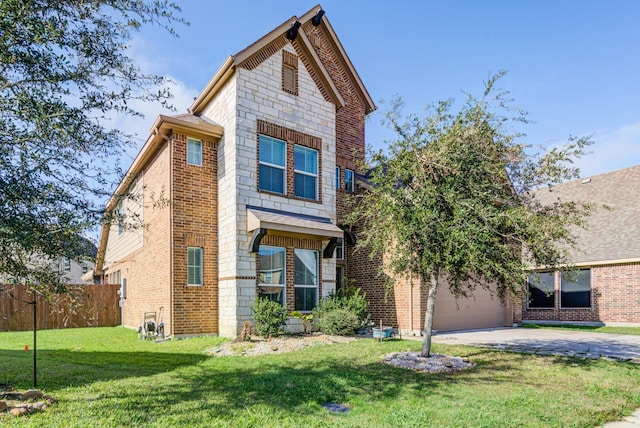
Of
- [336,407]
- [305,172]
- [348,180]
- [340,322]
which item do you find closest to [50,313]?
[305,172]

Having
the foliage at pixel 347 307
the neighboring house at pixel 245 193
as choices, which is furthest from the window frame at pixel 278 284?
the foliage at pixel 347 307

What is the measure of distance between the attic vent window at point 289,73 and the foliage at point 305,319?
6.99 meters

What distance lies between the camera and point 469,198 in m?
7.95

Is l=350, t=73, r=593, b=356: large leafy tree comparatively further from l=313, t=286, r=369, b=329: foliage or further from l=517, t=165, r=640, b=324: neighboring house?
l=517, t=165, r=640, b=324: neighboring house

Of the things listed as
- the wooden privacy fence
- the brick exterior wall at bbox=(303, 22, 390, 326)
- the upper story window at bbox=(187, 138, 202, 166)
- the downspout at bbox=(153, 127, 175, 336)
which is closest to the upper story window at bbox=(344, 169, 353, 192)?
the brick exterior wall at bbox=(303, 22, 390, 326)

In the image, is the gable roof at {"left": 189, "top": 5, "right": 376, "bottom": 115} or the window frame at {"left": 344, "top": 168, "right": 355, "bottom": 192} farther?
the window frame at {"left": 344, "top": 168, "right": 355, "bottom": 192}

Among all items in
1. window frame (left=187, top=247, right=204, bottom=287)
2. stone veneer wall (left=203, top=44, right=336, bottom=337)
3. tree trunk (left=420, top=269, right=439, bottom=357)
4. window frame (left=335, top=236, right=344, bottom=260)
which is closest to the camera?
tree trunk (left=420, top=269, right=439, bottom=357)

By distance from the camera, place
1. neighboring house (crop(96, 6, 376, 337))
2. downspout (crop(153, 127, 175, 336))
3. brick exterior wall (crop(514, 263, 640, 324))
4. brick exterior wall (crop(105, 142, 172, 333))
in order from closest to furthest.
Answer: downspout (crop(153, 127, 175, 336)), neighboring house (crop(96, 6, 376, 337)), brick exterior wall (crop(105, 142, 172, 333)), brick exterior wall (crop(514, 263, 640, 324))

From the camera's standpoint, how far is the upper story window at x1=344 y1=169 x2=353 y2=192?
15678mm

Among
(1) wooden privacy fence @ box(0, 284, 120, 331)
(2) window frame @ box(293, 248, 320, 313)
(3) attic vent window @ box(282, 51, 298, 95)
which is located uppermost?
(3) attic vent window @ box(282, 51, 298, 95)

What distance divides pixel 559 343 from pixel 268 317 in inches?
319

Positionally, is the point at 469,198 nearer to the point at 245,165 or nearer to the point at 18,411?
the point at 245,165

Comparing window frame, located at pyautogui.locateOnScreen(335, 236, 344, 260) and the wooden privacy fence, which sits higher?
window frame, located at pyautogui.locateOnScreen(335, 236, 344, 260)

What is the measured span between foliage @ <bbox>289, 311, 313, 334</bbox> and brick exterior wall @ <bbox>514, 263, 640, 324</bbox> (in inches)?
390
